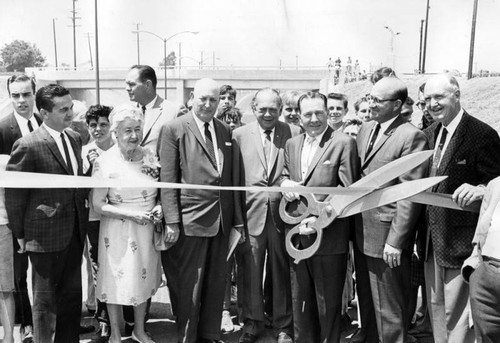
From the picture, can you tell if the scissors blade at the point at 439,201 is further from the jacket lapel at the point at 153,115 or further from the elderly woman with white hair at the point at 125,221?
the jacket lapel at the point at 153,115

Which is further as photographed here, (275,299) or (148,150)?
(275,299)

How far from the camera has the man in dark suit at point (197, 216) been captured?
13.5 ft

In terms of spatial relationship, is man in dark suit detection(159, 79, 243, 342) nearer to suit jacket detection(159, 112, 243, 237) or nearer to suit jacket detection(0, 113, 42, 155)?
suit jacket detection(159, 112, 243, 237)

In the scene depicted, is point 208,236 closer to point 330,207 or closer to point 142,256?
point 142,256

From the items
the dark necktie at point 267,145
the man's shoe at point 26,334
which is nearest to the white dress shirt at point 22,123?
the man's shoe at point 26,334

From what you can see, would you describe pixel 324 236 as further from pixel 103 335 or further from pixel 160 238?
pixel 103 335

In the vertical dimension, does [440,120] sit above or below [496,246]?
above

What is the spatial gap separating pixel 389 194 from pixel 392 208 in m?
0.37

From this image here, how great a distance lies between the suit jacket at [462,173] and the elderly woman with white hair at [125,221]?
211 cm

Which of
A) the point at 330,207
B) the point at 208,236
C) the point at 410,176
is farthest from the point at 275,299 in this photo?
the point at 410,176

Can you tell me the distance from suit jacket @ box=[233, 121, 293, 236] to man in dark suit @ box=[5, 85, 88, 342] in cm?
131

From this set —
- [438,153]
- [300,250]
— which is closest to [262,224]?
[300,250]

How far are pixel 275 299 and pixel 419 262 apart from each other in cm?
125

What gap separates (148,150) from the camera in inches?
164
